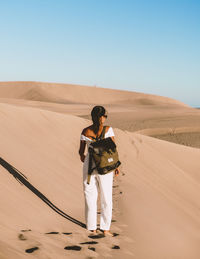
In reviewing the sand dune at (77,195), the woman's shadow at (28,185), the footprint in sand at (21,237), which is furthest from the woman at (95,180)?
the footprint in sand at (21,237)

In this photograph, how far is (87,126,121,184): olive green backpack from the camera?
3740 millimetres

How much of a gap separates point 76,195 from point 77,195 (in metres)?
0.03

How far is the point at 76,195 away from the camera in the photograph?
5.74 meters

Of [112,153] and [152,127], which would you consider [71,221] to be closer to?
[112,153]

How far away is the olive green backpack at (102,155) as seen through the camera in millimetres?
3740

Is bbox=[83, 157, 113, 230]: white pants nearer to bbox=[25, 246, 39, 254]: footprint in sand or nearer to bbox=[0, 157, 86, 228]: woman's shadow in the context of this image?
bbox=[0, 157, 86, 228]: woman's shadow

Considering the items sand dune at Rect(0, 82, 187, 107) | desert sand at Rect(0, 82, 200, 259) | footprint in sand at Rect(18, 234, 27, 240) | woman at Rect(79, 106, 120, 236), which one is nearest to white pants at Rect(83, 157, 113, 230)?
woman at Rect(79, 106, 120, 236)

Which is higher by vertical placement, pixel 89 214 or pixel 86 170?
pixel 86 170

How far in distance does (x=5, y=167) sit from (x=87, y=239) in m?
2.16

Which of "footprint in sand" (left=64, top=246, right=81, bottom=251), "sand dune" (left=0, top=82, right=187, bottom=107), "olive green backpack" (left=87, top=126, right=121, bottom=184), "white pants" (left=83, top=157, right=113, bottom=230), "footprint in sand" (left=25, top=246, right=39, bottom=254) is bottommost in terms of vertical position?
"footprint in sand" (left=64, top=246, right=81, bottom=251)

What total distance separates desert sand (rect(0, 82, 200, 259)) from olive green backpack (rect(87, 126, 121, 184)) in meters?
0.79

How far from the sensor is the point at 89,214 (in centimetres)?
393

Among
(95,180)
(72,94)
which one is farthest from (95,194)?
(72,94)

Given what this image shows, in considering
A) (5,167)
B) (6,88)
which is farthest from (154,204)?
(6,88)
